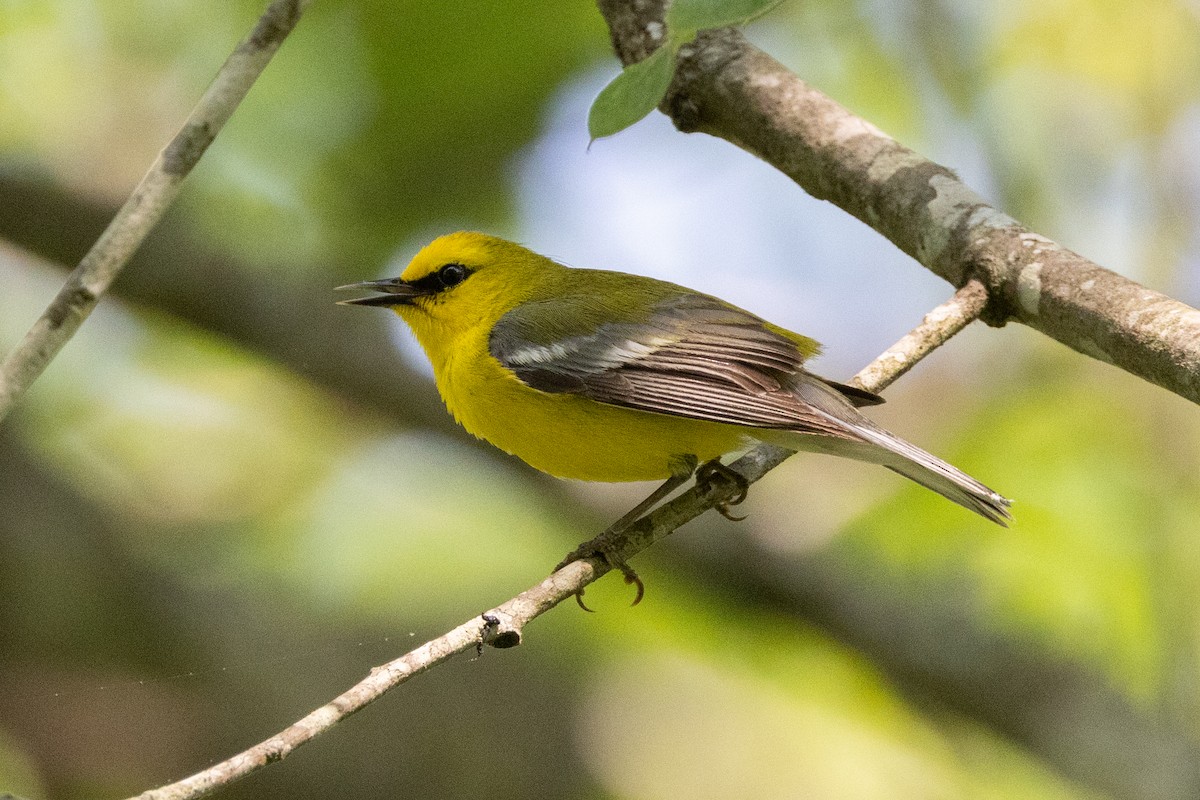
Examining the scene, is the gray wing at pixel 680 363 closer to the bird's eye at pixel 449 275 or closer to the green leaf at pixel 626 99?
the bird's eye at pixel 449 275

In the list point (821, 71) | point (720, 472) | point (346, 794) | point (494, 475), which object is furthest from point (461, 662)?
point (821, 71)

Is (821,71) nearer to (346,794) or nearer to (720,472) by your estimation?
(720,472)

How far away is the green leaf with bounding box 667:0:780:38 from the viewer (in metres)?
2.11

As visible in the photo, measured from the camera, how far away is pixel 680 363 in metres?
4.05

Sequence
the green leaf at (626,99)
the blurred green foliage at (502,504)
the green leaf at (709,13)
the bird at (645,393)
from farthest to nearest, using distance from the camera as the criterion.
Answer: the blurred green foliage at (502,504)
the bird at (645,393)
the green leaf at (626,99)
the green leaf at (709,13)

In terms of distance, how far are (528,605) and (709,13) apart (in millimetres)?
1522

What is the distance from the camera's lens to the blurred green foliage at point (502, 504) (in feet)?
17.5

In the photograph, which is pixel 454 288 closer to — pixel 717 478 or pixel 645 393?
pixel 645 393

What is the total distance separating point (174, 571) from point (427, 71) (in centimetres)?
309

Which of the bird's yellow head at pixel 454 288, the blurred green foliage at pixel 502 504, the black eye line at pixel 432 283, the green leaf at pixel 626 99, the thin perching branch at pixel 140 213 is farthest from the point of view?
the blurred green foliage at pixel 502 504

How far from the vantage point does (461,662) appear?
215 inches

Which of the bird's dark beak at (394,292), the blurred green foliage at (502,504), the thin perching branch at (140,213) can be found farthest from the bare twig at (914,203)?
the blurred green foliage at (502,504)

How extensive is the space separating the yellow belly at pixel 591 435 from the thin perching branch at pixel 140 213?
1.61m

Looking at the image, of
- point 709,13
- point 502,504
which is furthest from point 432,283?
point 709,13
